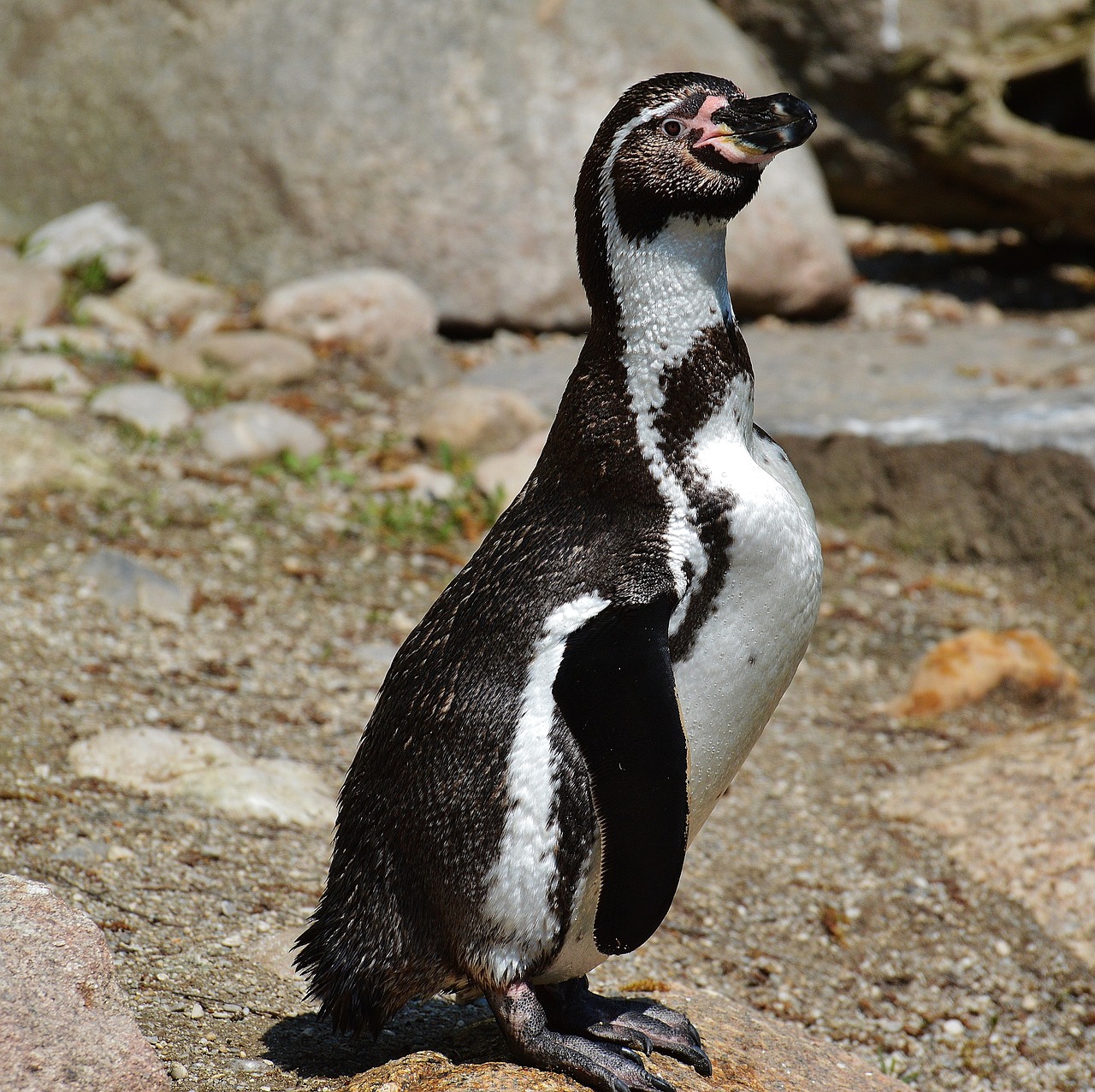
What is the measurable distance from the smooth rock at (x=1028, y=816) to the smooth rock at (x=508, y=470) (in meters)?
1.98

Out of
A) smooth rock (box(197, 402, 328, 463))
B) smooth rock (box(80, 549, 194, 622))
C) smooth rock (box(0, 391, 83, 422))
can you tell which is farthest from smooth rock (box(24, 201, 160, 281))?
smooth rock (box(80, 549, 194, 622))

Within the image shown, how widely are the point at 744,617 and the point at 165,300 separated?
539 centimetres

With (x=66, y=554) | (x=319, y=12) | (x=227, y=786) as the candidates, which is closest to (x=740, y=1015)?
(x=227, y=786)

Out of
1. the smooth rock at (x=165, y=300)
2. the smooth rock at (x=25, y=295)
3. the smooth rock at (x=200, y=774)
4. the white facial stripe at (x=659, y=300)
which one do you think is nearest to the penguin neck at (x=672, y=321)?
the white facial stripe at (x=659, y=300)

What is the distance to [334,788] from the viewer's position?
3684mm

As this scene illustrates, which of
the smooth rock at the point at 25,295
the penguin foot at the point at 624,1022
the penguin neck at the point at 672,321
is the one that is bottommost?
the penguin foot at the point at 624,1022

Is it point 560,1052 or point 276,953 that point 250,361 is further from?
point 560,1052

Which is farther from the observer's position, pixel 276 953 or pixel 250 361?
pixel 250 361

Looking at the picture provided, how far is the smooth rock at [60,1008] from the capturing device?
6.69ft

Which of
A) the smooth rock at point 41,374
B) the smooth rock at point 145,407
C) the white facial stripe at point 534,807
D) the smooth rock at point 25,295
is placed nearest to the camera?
the white facial stripe at point 534,807

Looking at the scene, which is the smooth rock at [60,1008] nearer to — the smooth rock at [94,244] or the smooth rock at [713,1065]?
the smooth rock at [713,1065]

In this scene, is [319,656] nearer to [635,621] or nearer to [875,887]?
[875,887]

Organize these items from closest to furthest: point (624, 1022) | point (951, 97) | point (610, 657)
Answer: point (610, 657) < point (624, 1022) < point (951, 97)

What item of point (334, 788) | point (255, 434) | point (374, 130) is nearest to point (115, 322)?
point (255, 434)
